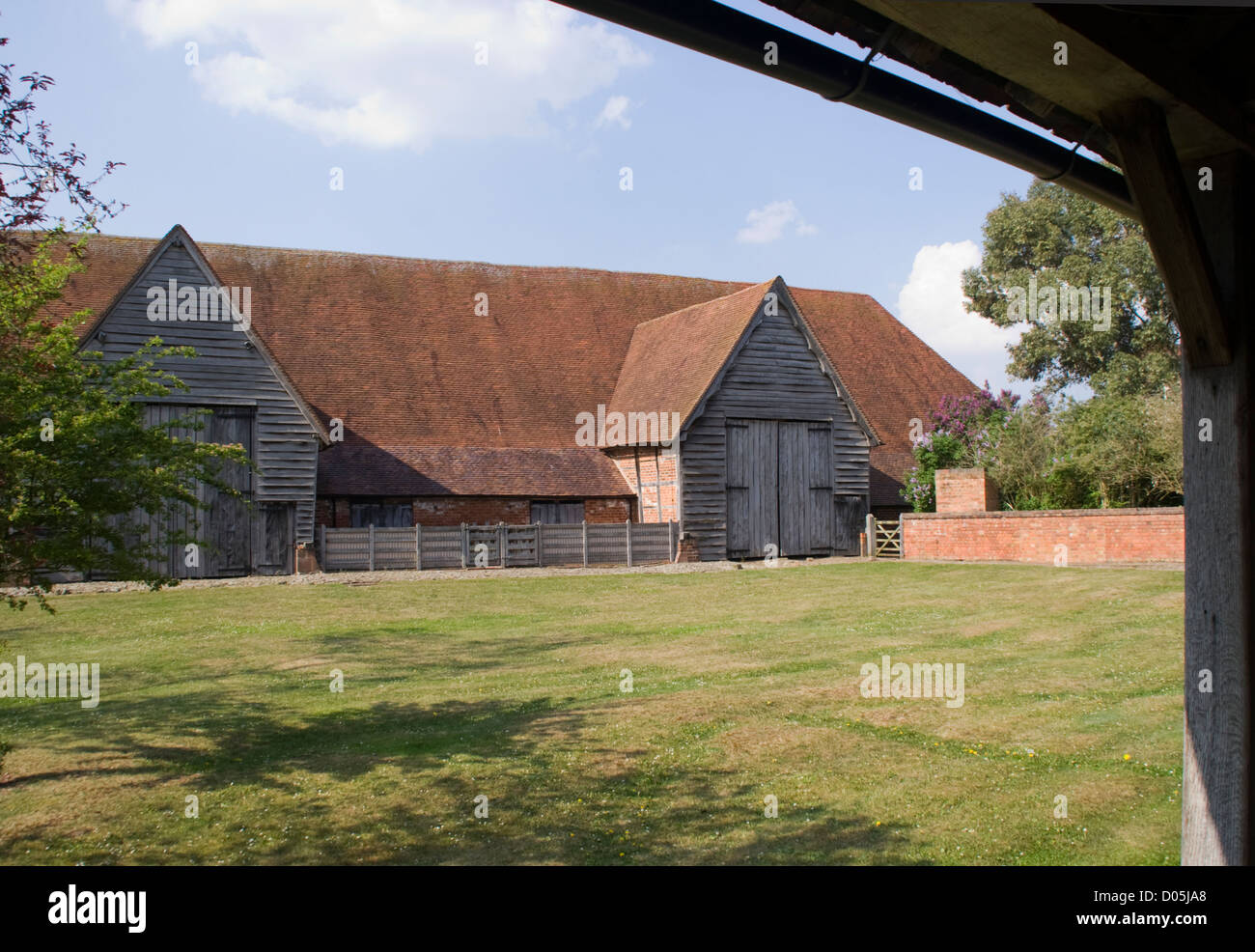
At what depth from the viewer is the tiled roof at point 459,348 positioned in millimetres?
31578

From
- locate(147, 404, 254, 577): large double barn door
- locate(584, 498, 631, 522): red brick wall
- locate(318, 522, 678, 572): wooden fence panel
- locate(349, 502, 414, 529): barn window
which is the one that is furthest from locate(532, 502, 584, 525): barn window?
locate(147, 404, 254, 577): large double barn door

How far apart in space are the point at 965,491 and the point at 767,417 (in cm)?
713

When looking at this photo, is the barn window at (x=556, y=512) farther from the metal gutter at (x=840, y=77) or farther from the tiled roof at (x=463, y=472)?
the metal gutter at (x=840, y=77)

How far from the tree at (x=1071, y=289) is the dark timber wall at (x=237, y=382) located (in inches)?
1372

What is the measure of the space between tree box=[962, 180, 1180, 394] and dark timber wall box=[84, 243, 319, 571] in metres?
34.8

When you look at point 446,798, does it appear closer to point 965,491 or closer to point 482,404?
point 965,491

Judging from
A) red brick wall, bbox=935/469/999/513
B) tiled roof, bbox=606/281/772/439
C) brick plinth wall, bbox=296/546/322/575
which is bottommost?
brick plinth wall, bbox=296/546/322/575

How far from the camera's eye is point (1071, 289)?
1870 inches

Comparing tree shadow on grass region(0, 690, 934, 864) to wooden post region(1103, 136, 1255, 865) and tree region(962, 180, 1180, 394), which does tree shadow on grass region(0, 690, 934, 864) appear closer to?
wooden post region(1103, 136, 1255, 865)

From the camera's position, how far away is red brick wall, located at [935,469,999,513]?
2623 cm

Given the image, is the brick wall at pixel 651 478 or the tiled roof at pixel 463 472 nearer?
the tiled roof at pixel 463 472

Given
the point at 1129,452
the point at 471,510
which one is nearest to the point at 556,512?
the point at 471,510

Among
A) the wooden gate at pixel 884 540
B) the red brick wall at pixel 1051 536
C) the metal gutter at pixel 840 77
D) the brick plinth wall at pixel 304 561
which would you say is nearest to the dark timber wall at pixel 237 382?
the brick plinth wall at pixel 304 561
